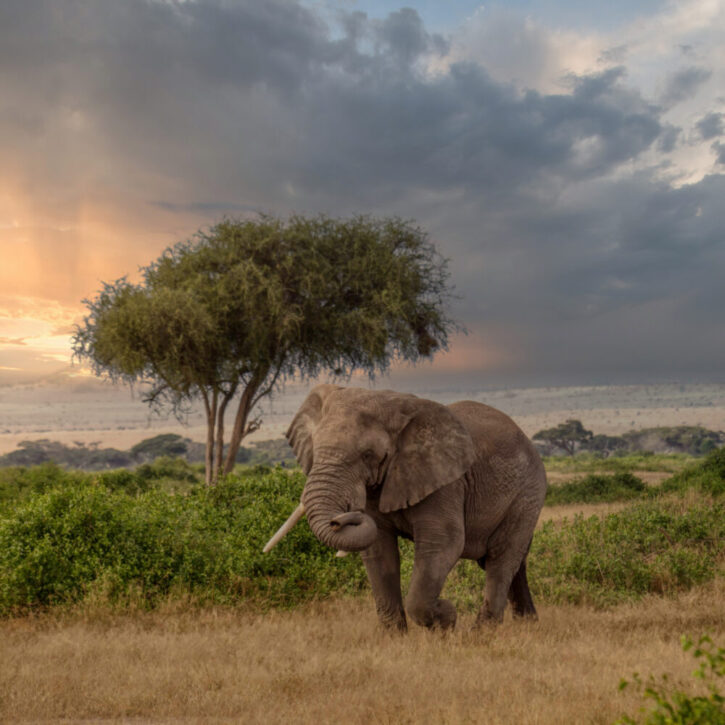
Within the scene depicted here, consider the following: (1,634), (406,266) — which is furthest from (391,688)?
(406,266)

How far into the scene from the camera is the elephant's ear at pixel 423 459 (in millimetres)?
7367

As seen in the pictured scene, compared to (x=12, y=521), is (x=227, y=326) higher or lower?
higher

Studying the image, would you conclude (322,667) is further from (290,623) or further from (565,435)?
(565,435)

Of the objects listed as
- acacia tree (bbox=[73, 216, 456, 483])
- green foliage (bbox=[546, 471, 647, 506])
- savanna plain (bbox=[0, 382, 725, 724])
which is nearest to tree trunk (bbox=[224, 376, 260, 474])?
acacia tree (bbox=[73, 216, 456, 483])

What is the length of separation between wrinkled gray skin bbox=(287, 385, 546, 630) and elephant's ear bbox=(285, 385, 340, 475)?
0.01 m

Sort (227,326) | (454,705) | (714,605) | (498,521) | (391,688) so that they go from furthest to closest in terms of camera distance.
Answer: (227,326) → (714,605) → (498,521) → (391,688) → (454,705)

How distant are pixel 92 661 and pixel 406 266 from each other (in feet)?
70.8

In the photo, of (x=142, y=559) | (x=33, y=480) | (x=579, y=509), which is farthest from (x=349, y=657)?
(x=579, y=509)

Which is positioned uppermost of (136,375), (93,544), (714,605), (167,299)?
(167,299)

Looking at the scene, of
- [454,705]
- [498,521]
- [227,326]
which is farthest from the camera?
[227,326]

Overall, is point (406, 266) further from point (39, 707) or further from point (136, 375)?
point (39, 707)

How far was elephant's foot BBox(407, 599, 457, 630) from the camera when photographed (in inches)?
300

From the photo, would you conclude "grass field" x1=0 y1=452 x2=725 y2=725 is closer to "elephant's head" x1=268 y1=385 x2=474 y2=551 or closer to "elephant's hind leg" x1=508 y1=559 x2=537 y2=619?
"elephant's hind leg" x1=508 y1=559 x2=537 y2=619

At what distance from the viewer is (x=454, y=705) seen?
5.88 meters
